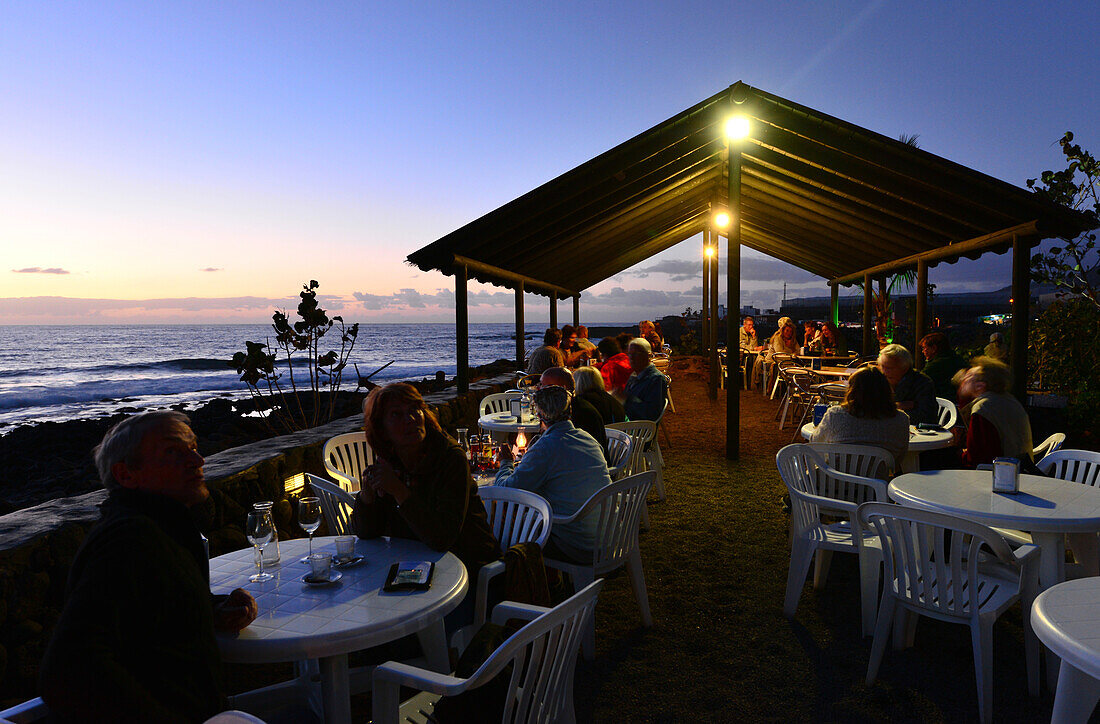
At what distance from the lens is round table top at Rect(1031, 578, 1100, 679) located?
4.39ft

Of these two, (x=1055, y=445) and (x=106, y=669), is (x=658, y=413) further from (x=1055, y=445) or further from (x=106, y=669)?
(x=106, y=669)

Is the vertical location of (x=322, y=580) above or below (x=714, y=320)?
below

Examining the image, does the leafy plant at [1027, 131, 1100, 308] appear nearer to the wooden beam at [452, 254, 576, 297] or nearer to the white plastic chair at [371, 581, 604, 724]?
the wooden beam at [452, 254, 576, 297]

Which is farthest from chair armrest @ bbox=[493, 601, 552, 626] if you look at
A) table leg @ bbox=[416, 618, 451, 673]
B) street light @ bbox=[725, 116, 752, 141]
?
street light @ bbox=[725, 116, 752, 141]

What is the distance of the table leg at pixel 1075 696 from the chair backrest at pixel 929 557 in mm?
551

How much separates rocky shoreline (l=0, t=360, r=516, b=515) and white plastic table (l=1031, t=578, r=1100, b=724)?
6553 millimetres

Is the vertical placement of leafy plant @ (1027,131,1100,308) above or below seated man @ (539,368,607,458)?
above

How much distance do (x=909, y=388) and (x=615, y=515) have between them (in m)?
3.28

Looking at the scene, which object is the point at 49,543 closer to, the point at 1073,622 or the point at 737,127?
the point at 1073,622

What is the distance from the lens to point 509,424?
4.89m

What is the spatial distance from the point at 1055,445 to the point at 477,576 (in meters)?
3.66

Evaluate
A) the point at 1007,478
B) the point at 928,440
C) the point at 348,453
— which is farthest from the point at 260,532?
the point at 928,440

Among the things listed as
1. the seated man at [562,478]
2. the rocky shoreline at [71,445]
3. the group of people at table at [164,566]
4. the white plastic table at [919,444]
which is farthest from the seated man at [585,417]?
the rocky shoreline at [71,445]

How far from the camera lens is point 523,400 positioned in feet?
17.9
